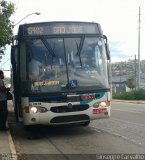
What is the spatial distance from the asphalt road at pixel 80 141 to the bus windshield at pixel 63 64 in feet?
4.70

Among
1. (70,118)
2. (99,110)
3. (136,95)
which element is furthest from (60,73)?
(136,95)

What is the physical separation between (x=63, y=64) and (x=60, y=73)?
0.92ft

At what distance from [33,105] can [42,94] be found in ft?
1.27

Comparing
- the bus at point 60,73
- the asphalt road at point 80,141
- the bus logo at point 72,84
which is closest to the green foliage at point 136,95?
the asphalt road at point 80,141

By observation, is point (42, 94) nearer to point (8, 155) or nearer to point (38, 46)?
point (38, 46)

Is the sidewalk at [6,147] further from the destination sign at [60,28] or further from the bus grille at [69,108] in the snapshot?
the destination sign at [60,28]

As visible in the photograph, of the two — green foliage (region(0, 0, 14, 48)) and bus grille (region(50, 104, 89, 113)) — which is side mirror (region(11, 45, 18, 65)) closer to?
bus grille (region(50, 104, 89, 113))

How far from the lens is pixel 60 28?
12938 mm

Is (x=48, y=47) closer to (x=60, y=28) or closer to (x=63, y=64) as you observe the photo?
(x=63, y=64)

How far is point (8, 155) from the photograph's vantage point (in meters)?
→ 9.28

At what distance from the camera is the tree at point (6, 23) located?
19750 millimetres

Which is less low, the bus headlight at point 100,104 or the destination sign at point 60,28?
the destination sign at point 60,28

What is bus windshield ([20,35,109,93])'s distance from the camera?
12.3 m

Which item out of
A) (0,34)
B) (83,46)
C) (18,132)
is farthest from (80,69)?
(0,34)
